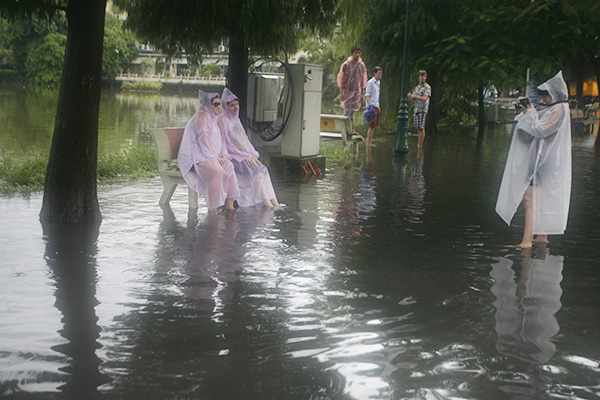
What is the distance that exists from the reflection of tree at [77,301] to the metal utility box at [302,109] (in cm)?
621

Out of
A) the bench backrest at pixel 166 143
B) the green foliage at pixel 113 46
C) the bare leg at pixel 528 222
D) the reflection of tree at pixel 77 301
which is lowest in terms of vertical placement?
the reflection of tree at pixel 77 301

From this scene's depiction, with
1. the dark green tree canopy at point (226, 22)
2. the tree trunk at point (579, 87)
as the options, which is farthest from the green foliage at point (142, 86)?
the dark green tree canopy at point (226, 22)

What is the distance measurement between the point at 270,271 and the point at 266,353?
2.16 m

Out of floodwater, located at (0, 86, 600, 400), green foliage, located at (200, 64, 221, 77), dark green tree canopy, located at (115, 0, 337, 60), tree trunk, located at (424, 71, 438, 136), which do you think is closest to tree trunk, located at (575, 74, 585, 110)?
tree trunk, located at (424, 71, 438, 136)

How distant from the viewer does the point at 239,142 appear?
36.4 feet

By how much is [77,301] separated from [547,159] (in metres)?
5.13

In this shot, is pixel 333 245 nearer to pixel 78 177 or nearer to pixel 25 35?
pixel 78 177

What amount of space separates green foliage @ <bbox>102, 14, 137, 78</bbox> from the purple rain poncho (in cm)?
7476

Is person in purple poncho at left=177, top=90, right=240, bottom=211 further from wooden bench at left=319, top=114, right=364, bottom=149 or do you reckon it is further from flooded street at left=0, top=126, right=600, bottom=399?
wooden bench at left=319, top=114, right=364, bottom=149

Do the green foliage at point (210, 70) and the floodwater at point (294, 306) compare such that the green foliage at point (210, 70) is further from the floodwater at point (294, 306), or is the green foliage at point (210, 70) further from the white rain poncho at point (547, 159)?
the white rain poncho at point (547, 159)

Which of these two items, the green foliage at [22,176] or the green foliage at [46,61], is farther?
the green foliage at [46,61]

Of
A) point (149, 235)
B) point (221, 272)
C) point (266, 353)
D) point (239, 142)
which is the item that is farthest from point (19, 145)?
point (266, 353)

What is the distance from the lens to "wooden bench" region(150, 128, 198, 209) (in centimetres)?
1069

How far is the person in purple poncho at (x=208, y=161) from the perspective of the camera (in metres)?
A: 10.3
